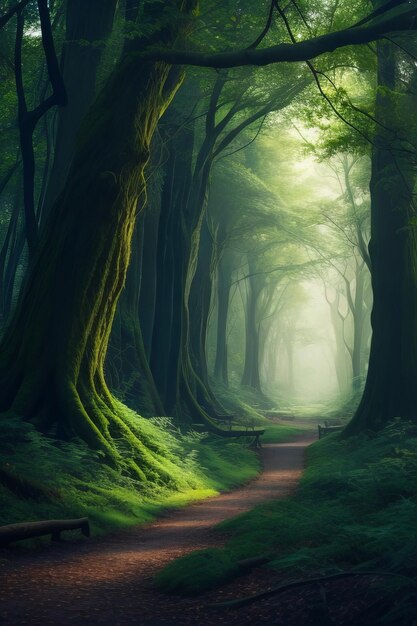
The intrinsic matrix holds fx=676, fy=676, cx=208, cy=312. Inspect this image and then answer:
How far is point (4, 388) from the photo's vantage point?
1065 centimetres

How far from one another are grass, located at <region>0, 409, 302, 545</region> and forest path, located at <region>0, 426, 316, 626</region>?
0.47m

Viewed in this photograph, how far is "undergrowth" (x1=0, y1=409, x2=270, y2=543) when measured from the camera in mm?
7988

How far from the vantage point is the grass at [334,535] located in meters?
5.14

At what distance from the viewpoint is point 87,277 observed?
439 inches

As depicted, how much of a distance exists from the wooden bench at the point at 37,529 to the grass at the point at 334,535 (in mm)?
1571

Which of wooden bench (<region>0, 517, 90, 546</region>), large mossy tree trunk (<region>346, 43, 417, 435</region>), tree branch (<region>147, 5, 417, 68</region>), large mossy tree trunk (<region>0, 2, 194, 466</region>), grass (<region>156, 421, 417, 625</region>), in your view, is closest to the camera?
A: grass (<region>156, 421, 417, 625</region>)

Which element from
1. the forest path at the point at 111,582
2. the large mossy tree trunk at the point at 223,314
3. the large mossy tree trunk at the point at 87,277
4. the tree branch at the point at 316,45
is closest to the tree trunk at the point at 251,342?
the large mossy tree trunk at the point at 223,314

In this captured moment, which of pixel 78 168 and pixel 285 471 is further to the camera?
pixel 285 471

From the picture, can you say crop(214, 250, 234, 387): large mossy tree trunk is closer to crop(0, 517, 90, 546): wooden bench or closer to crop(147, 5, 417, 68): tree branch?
crop(147, 5, 417, 68): tree branch

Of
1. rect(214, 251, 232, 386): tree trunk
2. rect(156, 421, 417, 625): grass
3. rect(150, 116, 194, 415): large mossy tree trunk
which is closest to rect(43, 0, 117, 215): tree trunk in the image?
rect(150, 116, 194, 415): large mossy tree trunk

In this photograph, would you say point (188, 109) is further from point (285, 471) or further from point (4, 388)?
point (4, 388)

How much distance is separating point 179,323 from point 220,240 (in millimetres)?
13346

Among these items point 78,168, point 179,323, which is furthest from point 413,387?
point 78,168

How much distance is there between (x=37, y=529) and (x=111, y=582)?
1.23m
